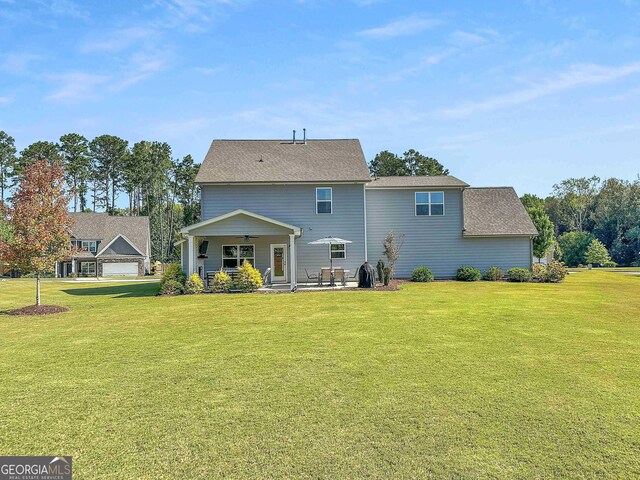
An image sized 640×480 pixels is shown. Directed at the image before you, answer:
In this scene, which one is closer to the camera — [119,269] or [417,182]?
[417,182]

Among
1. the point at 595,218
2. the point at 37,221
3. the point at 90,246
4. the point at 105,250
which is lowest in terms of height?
the point at 105,250

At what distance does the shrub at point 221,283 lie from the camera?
18.5 metres

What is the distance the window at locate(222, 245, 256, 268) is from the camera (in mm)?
22562

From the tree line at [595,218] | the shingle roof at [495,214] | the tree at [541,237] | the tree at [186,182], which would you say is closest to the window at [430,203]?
the shingle roof at [495,214]

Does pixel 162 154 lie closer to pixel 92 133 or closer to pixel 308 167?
pixel 92 133

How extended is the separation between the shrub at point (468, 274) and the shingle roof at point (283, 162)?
25.4 feet

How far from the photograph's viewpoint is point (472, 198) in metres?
27.5

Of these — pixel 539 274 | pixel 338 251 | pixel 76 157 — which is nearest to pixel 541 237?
pixel 539 274

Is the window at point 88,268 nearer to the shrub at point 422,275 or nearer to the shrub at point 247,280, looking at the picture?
the shrub at point 247,280

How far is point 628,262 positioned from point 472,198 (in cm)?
4398

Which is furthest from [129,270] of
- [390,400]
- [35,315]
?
[390,400]

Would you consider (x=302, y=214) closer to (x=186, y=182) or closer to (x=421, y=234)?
(x=421, y=234)

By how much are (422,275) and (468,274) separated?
2.83 meters

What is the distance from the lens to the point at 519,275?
23.3 m
